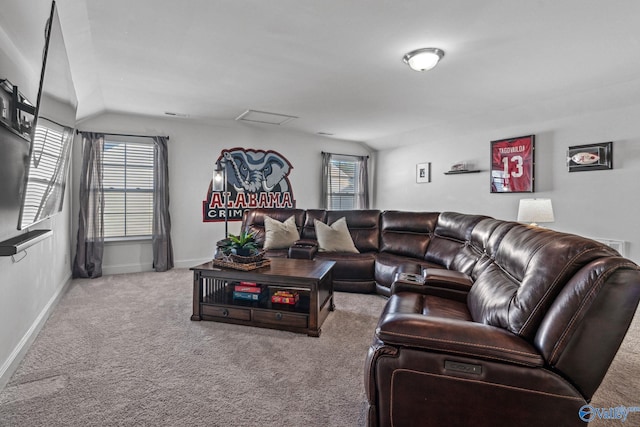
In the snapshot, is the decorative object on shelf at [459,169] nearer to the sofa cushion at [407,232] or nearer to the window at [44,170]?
the sofa cushion at [407,232]

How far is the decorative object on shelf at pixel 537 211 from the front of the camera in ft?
11.3

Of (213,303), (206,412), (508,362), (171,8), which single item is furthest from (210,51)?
(508,362)

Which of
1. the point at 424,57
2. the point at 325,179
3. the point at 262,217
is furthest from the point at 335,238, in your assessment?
the point at 325,179

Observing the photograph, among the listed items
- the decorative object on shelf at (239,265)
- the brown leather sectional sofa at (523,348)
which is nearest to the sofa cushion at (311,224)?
the decorative object on shelf at (239,265)

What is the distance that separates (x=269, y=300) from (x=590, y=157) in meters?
4.03

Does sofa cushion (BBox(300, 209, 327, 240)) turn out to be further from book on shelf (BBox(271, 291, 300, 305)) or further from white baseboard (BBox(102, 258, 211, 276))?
white baseboard (BBox(102, 258, 211, 276))

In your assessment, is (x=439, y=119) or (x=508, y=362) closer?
(x=508, y=362)

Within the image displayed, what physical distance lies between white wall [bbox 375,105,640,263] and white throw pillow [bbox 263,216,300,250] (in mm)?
2872

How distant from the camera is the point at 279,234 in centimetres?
435

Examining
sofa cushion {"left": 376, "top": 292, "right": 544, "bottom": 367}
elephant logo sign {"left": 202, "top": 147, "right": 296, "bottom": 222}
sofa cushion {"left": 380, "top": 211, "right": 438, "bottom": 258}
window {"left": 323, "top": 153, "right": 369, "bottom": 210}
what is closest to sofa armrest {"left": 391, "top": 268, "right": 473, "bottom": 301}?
sofa cushion {"left": 376, "top": 292, "right": 544, "bottom": 367}

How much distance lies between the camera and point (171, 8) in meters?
2.11

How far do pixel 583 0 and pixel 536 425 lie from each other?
2371 mm

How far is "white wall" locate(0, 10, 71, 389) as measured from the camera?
6.28 ft

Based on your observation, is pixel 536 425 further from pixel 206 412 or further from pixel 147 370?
pixel 147 370
